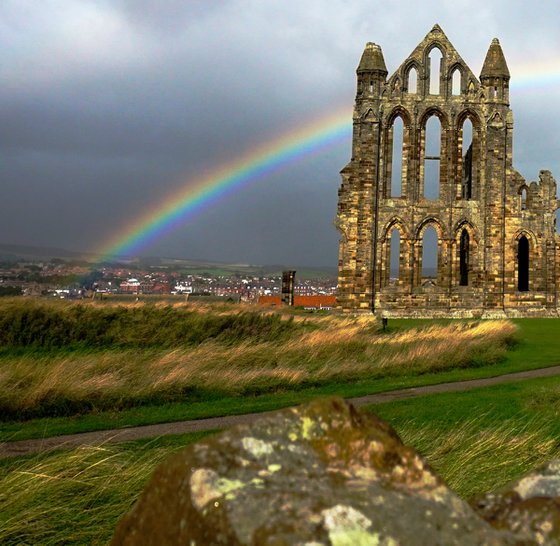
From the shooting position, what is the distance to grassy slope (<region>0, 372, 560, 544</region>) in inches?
176

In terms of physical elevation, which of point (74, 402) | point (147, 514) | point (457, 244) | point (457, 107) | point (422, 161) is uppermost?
point (457, 107)

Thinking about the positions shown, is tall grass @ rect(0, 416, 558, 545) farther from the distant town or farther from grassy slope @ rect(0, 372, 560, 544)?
the distant town

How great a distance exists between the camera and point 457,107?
129ft

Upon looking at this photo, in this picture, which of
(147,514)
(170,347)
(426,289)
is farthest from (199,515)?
(426,289)

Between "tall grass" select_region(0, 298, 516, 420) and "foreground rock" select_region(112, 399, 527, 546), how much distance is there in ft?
28.8

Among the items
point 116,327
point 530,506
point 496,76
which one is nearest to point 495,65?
point 496,76

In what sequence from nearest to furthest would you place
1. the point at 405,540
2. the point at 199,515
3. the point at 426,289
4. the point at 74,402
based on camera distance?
the point at 405,540 < the point at 199,515 < the point at 74,402 < the point at 426,289

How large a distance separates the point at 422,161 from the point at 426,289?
6.83m

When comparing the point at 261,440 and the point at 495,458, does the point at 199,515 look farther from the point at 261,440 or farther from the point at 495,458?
the point at 495,458

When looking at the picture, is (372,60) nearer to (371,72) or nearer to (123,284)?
(371,72)

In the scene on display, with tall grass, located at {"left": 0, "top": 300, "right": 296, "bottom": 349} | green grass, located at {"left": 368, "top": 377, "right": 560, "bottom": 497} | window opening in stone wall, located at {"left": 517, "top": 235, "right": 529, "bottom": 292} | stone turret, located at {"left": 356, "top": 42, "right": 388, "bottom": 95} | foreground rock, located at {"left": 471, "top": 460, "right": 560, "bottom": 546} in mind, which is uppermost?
stone turret, located at {"left": 356, "top": 42, "right": 388, "bottom": 95}

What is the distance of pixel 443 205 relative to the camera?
39.0 meters

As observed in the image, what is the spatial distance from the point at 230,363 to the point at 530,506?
12621 mm

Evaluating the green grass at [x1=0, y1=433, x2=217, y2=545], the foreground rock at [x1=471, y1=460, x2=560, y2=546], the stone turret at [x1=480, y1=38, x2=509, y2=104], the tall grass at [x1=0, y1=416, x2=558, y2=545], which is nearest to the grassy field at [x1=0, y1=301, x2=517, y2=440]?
the tall grass at [x1=0, y1=416, x2=558, y2=545]
